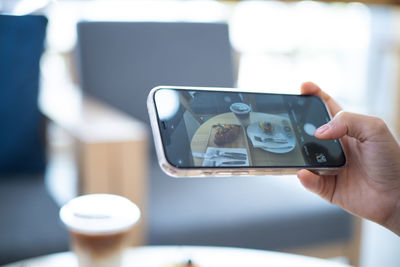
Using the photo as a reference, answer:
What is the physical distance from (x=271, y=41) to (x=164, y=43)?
97cm

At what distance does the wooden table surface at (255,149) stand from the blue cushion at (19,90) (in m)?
0.82

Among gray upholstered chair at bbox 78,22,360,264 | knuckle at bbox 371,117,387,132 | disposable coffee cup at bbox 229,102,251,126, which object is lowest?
gray upholstered chair at bbox 78,22,360,264

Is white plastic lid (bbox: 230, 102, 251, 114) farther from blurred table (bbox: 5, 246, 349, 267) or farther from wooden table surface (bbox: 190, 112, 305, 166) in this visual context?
blurred table (bbox: 5, 246, 349, 267)

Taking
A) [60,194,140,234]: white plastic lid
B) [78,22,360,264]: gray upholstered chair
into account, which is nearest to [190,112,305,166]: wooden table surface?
[60,194,140,234]: white plastic lid

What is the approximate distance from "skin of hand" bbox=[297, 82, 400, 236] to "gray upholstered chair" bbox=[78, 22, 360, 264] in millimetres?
394

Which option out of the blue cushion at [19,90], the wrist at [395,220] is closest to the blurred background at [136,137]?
the blue cushion at [19,90]

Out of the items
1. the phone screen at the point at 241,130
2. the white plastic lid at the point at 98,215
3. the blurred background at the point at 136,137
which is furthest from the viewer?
the blurred background at the point at 136,137

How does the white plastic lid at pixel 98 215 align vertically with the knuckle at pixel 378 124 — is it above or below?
below

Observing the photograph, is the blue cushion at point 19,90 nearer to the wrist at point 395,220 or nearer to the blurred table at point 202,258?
the blurred table at point 202,258

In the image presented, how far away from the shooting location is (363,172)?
0.68 metres

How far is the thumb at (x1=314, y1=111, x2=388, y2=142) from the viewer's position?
614mm

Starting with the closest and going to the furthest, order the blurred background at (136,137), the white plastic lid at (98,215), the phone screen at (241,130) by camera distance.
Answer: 1. the white plastic lid at (98,215)
2. the phone screen at (241,130)
3. the blurred background at (136,137)

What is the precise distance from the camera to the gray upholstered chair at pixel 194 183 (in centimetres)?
104

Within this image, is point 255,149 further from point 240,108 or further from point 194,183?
point 194,183
